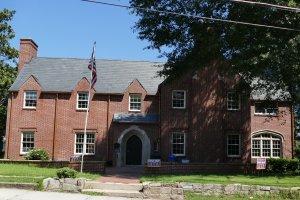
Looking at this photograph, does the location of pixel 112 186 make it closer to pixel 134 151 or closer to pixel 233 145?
pixel 134 151

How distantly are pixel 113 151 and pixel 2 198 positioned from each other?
20.3 metres

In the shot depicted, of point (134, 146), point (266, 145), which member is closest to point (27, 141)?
point (134, 146)

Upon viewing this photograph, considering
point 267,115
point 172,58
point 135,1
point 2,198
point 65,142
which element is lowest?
point 2,198

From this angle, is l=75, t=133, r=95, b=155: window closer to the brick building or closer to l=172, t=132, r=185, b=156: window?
the brick building

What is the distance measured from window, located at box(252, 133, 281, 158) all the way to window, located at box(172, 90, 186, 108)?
24.3 ft

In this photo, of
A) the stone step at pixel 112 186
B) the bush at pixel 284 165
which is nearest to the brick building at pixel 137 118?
the bush at pixel 284 165

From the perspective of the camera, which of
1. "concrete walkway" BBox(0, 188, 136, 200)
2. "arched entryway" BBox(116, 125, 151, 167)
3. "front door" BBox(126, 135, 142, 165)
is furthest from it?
"front door" BBox(126, 135, 142, 165)

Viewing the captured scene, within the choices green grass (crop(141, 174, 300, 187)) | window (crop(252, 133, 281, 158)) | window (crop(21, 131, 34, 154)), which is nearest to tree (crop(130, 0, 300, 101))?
green grass (crop(141, 174, 300, 187))

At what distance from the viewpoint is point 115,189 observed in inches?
801

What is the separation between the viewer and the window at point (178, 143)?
1405 inches

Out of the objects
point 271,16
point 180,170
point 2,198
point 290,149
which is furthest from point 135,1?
point 290,149

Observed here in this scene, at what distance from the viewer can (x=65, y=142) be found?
37.5 metres

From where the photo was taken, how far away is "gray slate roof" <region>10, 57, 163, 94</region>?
38844 millimetres

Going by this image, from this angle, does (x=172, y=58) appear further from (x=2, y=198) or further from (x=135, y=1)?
(x=2, y=198)
